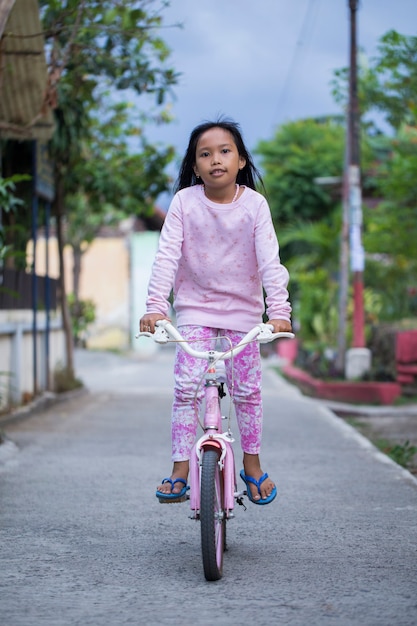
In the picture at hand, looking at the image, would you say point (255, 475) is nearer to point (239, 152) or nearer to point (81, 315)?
point (239, 152)

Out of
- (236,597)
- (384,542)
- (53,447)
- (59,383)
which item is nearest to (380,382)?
(59,383)

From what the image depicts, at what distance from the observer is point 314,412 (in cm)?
1280

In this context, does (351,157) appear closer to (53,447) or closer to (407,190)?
(407,190)

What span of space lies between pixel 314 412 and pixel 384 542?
768cm

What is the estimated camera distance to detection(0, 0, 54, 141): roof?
9.24 meters

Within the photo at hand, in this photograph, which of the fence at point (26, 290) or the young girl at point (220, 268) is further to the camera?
the fence at point (26, 290)

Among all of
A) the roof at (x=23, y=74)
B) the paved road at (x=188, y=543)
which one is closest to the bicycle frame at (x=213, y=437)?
the paved road at (x=188, y=543)

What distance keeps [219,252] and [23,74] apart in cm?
549

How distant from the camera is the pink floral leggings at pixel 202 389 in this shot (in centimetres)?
478

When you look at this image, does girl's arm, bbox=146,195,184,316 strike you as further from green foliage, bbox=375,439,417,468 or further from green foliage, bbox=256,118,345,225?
green foliage, bbox=256,118,345,225

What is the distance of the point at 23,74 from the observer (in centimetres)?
976

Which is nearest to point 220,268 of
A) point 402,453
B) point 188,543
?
point 188,543

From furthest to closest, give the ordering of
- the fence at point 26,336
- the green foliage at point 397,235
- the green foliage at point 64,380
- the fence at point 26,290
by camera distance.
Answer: the green foliage at point 397,235
the green foliage at point 64,380
the fence at point 26,290
the fence at point 26,336

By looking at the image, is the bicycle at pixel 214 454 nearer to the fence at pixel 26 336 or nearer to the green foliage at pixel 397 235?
the fence at pixel 26 336
